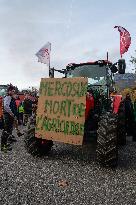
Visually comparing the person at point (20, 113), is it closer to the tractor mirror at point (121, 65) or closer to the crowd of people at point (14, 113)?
the crowd of people at point (14, 113)

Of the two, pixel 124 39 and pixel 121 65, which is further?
pixel 124 39

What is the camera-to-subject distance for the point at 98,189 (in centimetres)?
606

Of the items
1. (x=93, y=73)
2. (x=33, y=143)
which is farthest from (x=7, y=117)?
(x=93, y=73)

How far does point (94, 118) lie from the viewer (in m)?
8.69

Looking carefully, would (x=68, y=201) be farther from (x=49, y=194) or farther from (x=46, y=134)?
(x=46, y=134)

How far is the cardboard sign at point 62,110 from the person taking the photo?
786 cm

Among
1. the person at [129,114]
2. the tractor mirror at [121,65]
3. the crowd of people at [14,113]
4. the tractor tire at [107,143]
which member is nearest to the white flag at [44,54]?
the crowd of people at [14,113]

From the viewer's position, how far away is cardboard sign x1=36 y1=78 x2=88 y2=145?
309 inches

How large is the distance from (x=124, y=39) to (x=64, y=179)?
7401 mm

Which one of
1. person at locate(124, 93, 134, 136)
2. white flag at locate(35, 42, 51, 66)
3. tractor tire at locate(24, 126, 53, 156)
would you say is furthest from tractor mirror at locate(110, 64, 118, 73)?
white flag at locate(35, 42, 51, 66)

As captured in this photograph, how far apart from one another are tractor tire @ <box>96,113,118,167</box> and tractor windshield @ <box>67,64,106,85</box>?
203cm

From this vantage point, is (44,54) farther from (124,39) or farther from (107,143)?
(107,143)

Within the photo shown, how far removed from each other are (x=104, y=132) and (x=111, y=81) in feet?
8.98

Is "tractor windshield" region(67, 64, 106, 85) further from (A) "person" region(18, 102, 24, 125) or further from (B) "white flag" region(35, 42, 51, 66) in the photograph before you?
(A) "person" region(18, 102, 24, 125)
